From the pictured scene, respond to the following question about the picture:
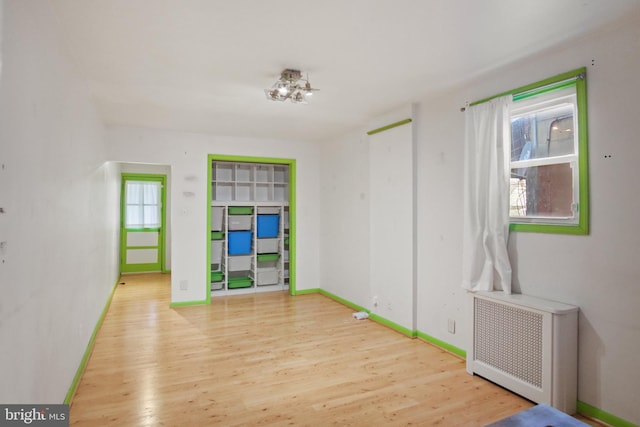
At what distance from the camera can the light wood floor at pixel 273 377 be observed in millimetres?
2414

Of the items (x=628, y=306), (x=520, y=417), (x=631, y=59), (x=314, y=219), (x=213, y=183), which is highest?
(x=631, y=59)

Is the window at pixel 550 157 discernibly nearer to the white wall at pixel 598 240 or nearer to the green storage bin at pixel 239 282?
the white wall at pixel 598 240

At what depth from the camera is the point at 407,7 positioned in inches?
81.2

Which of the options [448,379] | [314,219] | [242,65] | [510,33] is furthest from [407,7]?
[314,219]

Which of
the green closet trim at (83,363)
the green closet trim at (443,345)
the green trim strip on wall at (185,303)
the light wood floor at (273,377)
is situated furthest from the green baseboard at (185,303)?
the green closet trim at (443,345)

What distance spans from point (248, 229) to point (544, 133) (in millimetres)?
4660

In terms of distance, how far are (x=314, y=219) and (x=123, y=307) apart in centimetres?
323

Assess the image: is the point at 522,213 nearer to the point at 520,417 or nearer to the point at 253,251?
the point at 520,417

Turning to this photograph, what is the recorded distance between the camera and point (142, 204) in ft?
26.5

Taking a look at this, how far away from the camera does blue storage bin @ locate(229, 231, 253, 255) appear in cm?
601

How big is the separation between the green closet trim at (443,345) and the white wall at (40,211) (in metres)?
3.19

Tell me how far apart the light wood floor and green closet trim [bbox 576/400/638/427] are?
31 centimetres

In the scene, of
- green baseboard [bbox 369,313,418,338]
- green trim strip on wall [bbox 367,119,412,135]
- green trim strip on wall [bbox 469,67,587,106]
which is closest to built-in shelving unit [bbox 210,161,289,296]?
green baseboard [bbox 369,313,418,338]

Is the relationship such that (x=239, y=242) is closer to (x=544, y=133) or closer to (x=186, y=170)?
(x=186, y=170)
